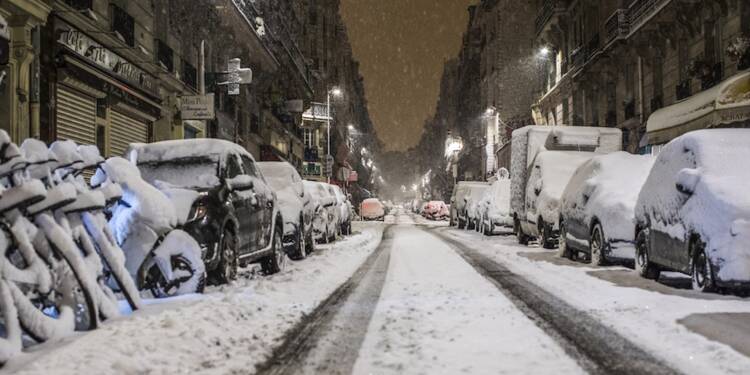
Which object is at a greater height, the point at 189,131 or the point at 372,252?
the point at 189,131

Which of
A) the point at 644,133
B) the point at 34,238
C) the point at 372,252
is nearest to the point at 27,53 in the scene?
the point at 372,252

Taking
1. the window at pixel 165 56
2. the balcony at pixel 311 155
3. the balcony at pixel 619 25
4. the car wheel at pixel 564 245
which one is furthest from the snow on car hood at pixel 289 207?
the balcony at pixel 311 155

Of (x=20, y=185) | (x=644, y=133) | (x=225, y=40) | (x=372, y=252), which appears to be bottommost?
(x=372, y=252)

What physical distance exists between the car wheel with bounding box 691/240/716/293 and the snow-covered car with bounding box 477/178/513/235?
14.3 m

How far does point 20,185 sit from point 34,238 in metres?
0.45

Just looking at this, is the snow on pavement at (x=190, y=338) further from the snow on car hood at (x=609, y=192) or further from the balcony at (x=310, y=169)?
the balcony at (x=310, y=169)

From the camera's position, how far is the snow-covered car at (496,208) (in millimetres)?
22797

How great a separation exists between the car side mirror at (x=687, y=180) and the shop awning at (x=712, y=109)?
1169 cm

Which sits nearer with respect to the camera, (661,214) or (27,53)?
(661,214)

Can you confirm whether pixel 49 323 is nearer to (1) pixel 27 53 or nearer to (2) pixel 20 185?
(2) pixel 20 185

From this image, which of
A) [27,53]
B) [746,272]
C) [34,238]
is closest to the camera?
Answer: [34,238]

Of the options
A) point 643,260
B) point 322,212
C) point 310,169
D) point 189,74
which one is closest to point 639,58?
point 322,212

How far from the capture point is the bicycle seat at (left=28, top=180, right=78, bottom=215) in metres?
5.39

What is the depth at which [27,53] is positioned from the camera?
14344mm
